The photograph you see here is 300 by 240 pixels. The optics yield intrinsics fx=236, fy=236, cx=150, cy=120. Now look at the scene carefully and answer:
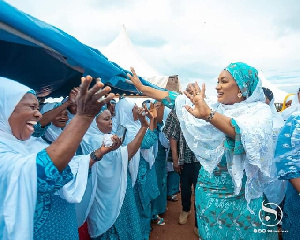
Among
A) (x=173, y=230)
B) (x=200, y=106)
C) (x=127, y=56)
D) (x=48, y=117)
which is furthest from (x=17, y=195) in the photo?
(x=127, y=56)

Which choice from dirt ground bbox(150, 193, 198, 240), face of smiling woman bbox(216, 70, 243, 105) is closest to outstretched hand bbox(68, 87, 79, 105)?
face of smiling woman bbox(216, 70, 243, 105)

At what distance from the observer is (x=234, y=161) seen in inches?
74.7

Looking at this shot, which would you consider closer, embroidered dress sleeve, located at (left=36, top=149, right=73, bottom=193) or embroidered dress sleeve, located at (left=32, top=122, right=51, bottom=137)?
embroidered dress sleeve, located at (left=36, top=149, right=73, bottom=193)

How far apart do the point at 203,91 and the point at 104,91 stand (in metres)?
0.92

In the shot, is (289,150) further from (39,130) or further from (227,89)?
(39,130)

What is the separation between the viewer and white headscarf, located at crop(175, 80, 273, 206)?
177 cm

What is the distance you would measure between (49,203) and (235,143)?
1361 mm

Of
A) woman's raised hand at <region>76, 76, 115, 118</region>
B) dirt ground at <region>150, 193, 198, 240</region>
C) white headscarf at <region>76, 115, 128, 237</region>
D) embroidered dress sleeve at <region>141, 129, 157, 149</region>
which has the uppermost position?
woman's raised hand at <region>76, 76, 115, 118</region>

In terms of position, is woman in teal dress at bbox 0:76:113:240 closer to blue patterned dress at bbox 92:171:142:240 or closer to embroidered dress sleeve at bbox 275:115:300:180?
embroidered dress sleeve at bbox 275:115:300:180

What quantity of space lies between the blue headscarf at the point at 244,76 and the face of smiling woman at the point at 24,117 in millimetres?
1532

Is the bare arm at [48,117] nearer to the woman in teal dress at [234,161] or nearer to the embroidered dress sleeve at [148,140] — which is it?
the woman in teal dress at [234,161]

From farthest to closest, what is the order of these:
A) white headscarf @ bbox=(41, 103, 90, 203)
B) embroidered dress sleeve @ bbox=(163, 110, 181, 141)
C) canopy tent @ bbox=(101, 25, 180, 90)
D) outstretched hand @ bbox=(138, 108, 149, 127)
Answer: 1. canopy tent @ bbox=(101, 25, 180, 90)
2. embroidered dress sleeve @ bbox=(163, 110, 181, 141)
3. outstretched hand @ bbox=(138, 108, 149, 127)
4. white headscarf @ bbox=(41, 103, 90, 203)

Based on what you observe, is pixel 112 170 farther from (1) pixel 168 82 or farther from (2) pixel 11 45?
(1) pixel 168 82

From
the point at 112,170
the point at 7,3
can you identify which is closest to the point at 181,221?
the point at 112,170
